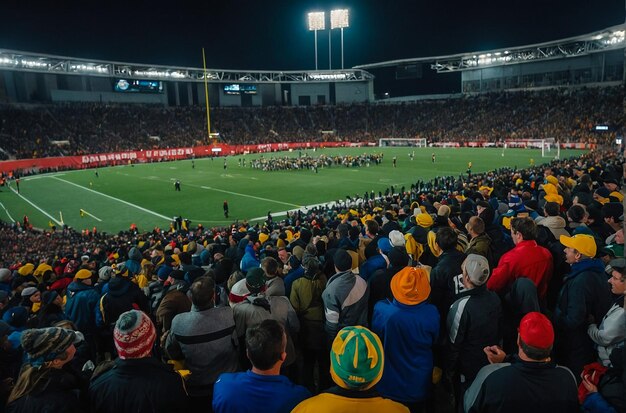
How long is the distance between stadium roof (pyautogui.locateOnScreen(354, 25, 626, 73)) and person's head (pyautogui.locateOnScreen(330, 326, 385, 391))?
6287 centimetres

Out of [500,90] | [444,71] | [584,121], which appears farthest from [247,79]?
[584,121]

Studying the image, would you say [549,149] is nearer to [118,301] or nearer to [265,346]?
[118,301]

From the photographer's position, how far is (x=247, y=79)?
9231 centimetres

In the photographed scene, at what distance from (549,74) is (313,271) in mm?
80519

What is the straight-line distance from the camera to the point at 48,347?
3.14 m

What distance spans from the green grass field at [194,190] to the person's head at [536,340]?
22.9m

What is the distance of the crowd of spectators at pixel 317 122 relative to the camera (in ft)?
196

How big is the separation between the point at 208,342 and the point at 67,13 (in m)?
88.8

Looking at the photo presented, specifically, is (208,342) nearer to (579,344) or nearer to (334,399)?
(334,399)

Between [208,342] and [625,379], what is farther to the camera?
[208,342]

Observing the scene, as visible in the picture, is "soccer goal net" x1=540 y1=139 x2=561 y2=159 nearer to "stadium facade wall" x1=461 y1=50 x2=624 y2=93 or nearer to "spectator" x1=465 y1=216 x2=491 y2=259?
"stadium facade wall" x1=461 y1=50 x2=624 y2=93

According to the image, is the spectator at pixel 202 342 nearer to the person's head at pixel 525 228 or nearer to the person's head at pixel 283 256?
Result: the person's head at pixel 525 228

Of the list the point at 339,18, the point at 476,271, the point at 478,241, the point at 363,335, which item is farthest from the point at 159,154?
the point at 363,335

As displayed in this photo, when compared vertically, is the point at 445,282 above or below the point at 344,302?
above
